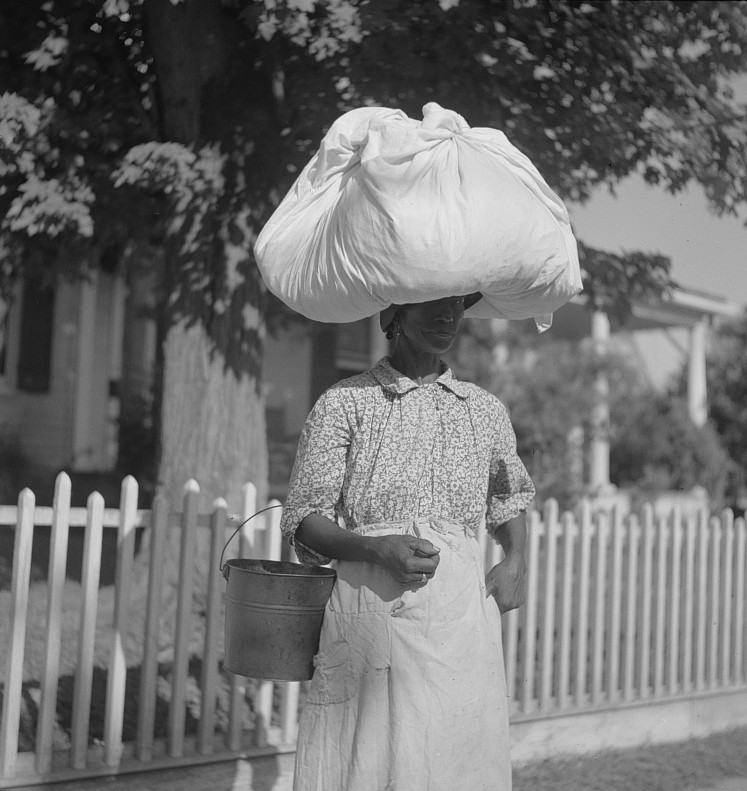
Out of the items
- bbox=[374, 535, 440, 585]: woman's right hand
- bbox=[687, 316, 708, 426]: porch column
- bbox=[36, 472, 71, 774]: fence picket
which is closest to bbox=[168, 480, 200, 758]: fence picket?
bbox=[36, 472, 71, 774]: fence picket

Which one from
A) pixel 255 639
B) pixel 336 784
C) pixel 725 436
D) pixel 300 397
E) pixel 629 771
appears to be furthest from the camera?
pixel 725 436

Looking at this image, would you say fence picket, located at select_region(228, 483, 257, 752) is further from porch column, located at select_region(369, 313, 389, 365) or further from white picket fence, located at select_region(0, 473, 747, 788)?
porch column, located at select_region(369, 313, 389, 365)

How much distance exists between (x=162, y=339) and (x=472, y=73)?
93.3 inches

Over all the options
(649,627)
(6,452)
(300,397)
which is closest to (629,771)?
(649,627)

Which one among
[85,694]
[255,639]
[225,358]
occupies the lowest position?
[85,694]

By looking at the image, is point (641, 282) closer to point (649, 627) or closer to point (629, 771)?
point (649, 627)

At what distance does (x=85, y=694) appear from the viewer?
4.15 m

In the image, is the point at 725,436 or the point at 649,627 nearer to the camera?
the point at 649,627

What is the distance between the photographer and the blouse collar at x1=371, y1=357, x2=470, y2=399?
2.74 m

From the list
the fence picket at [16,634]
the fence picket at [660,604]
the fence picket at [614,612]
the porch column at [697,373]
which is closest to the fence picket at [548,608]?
the fence picket at [614,612]

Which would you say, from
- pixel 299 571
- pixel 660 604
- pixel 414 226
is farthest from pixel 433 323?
pixel 660 604

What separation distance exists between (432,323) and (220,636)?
2.65 meters

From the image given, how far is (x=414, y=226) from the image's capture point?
2.58 m

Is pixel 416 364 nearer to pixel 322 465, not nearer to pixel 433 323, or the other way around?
pixel 433 323
